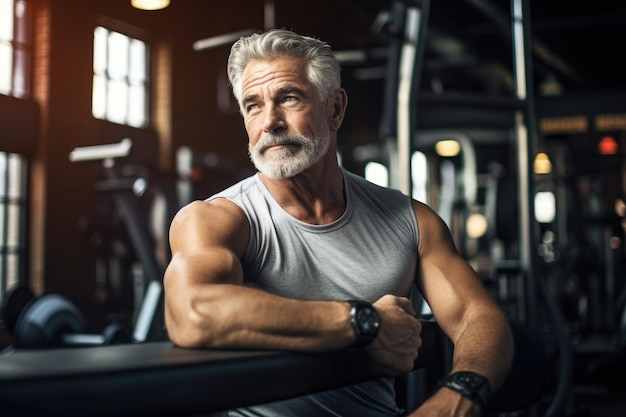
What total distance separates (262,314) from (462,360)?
1.28 feet

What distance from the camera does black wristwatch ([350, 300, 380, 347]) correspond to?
38.6 inches

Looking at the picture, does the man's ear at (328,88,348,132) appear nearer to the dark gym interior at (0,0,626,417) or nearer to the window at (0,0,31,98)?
the dark gym interior at (0,0,626,417)

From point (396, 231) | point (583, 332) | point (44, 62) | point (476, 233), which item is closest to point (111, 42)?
point (44, 62)

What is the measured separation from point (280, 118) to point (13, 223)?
Answer: 11.5 ft

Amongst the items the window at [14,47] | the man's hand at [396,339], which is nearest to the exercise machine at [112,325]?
the window at [14,47]

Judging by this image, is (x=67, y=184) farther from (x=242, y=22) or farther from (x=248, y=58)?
(x=248, y=58)

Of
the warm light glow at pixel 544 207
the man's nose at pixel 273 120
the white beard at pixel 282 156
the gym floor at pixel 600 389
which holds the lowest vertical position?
the gym floor at pixel 600 389

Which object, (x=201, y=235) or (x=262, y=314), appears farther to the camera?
(x=201, y=235)

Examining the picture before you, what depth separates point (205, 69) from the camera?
6.96 meters

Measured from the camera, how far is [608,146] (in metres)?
6.86

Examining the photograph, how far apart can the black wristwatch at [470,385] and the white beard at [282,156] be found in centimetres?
48

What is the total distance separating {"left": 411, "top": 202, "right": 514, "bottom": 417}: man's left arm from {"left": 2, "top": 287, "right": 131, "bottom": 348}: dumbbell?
7.90ft

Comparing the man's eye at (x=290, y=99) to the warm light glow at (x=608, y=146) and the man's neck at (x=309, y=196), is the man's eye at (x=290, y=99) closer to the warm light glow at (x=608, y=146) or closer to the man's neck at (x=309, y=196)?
the man's neck at (x=309, y=196)

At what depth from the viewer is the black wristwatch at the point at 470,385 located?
3.65ft
